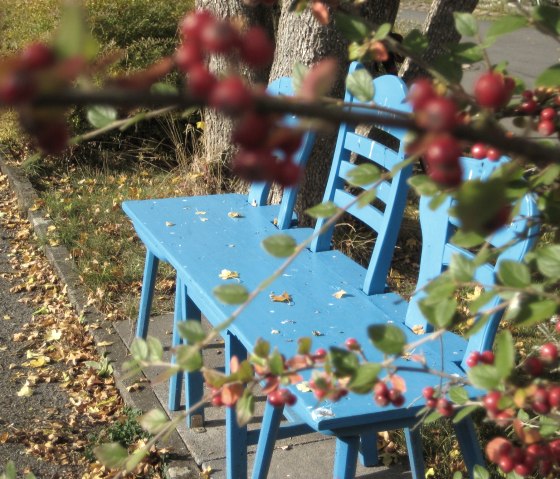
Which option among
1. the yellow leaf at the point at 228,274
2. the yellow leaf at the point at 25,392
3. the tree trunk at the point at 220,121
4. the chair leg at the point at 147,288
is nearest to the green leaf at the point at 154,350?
the yellow leaf at the point at 228,274

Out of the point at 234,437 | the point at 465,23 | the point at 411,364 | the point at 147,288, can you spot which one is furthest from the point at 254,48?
the point at 147,288

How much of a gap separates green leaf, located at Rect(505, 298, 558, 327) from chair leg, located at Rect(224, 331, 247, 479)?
1578 mm

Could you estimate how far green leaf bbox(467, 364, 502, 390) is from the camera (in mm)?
1006

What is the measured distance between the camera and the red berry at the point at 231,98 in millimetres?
417

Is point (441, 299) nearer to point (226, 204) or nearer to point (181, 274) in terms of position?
point (181, 274)

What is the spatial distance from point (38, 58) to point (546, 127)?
76cm

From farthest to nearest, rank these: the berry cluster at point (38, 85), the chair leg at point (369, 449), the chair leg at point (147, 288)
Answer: the chair leg at point (147, 288) → the chair leg at point (369, 449) → the berry cluster at point (38, 85)

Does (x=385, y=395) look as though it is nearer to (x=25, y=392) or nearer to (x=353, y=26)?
(x=353, y=26)

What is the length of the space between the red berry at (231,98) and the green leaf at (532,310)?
0.66m

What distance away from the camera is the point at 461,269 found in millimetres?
1018

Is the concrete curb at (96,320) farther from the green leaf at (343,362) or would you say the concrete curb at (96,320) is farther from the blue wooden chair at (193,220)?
the green leaf at (343,362)

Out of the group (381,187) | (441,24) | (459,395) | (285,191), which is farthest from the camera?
(441,24)

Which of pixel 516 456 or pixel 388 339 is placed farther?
pixel 516 456

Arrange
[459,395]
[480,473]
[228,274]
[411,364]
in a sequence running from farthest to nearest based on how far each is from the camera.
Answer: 1. [228,274]
2. [411,364]
3. [480,473]
4. [459,395]
